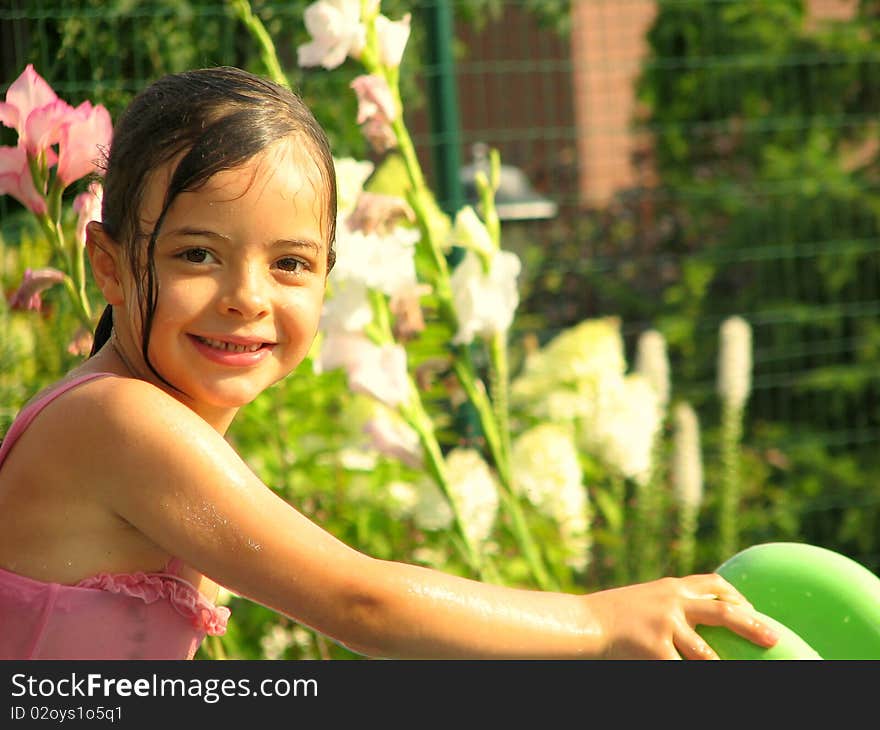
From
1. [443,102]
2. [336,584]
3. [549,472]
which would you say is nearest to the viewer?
[336,584]

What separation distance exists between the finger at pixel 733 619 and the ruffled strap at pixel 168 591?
547 millimetres

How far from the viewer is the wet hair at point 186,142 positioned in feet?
4.38

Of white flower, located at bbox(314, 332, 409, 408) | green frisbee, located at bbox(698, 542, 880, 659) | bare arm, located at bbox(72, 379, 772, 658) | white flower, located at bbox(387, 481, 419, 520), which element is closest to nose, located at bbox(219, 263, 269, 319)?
bare arm, located at bbox(72, 379, 772, 658)

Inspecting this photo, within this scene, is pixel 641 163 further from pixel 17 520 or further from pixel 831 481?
pixel 17 520

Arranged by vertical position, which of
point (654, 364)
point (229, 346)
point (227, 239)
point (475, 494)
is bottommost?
point (475, 494)

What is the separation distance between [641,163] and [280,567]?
449 cm

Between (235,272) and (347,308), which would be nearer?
(235,272)

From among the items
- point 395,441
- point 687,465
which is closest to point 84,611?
point 395,441

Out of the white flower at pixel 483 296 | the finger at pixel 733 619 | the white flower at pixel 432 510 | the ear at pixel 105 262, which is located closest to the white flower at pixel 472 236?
the white flower at pixel 483 296

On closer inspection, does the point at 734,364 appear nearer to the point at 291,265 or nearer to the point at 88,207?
the point at 88,207

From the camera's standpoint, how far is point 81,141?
174 cm

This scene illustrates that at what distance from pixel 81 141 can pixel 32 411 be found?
1.59 feet

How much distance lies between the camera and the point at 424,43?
12.1ft

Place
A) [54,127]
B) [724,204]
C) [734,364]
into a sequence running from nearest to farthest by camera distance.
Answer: [54,127] < [734,364] < [724,204]
